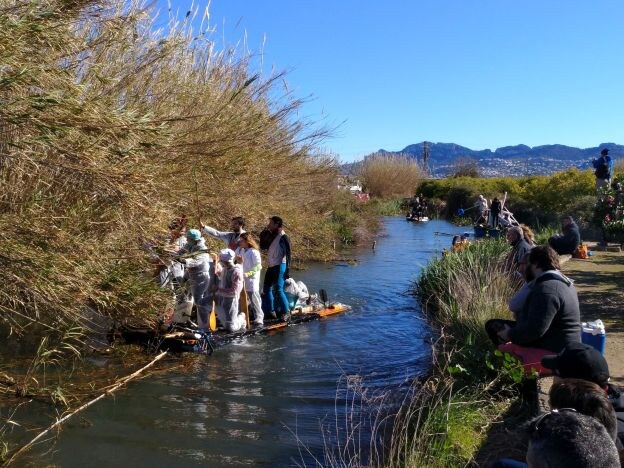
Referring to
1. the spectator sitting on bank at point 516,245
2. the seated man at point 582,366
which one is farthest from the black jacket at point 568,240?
the seated man at point 582,366

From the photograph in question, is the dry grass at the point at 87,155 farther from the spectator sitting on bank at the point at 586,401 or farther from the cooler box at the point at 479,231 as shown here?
the cooler box at the point at 479,231

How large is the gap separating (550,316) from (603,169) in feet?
49.9

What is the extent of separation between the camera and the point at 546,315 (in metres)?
6.36

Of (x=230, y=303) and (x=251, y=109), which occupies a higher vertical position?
(x=251, y=109)

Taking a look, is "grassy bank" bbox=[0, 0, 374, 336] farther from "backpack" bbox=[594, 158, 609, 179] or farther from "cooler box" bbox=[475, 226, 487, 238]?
"cooler box" bbox=[475, 226, 487, 238]

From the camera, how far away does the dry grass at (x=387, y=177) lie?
56344 mm

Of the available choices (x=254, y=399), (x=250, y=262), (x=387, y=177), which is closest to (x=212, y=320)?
(x=250, y=262)

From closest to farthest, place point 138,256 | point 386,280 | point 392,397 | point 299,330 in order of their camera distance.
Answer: point 138,256
point 392,397
point 299,330
point 386,280

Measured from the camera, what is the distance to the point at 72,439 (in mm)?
6902

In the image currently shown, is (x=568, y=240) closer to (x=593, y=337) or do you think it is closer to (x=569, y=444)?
(x=593, y=337)

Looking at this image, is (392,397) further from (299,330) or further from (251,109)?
(251,109)

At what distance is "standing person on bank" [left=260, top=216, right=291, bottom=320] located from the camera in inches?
467

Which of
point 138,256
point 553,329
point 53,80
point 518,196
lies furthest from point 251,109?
point 518,196

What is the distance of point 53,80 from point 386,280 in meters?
13.2
